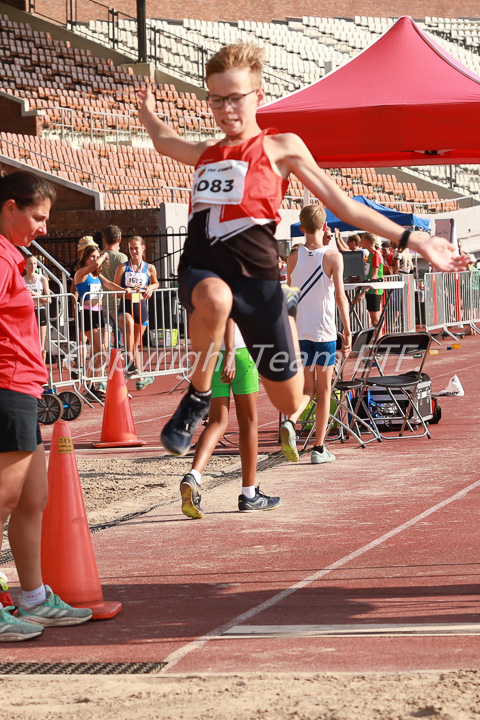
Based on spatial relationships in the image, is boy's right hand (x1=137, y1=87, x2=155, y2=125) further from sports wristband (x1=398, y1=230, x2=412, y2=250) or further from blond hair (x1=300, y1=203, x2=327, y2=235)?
blond hair (x1=300, y1=203, x2=327, y2=235)

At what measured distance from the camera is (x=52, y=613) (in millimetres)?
5203

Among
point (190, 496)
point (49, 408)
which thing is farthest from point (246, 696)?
point (49, 408)

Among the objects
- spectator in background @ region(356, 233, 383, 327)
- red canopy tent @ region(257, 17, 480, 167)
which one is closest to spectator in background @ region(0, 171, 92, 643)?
red canopy tent @ region(257, 17, 480, 167)

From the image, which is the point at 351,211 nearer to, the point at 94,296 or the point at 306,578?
the point at 306,578

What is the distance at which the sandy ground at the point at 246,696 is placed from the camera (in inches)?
150

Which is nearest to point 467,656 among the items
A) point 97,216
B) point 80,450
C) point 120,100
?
point 80,450

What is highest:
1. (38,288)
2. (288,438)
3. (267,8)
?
(267,8)

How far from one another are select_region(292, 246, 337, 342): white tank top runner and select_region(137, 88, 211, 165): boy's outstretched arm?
410 cm

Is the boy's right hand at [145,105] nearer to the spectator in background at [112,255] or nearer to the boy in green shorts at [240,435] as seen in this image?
the boy in green shorts at [240,435]

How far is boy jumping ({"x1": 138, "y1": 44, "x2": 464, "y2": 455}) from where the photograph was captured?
453 centimetres

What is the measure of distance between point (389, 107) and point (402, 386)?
2.74 metres

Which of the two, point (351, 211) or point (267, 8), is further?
point (267, 8)

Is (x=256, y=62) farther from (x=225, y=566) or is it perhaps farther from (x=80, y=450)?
(x=80, y=450)

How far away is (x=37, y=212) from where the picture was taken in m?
4.98
